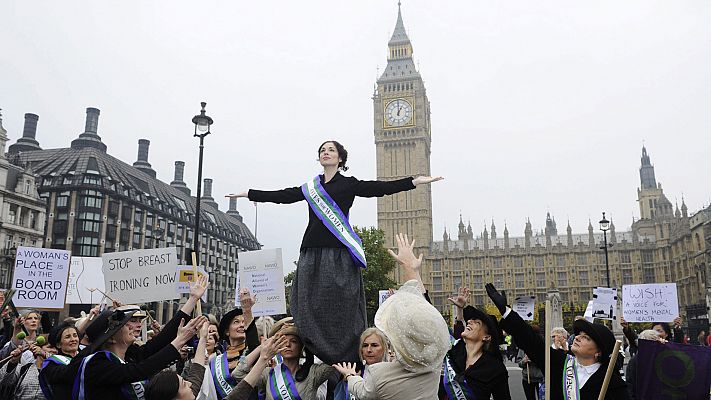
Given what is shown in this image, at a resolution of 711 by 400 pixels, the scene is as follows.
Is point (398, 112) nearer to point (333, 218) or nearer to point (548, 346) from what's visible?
point (333, 218)

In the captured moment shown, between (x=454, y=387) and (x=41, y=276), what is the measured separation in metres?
7.20

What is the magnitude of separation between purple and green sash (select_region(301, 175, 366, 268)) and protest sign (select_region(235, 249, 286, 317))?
6.20 meters

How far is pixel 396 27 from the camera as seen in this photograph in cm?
10325

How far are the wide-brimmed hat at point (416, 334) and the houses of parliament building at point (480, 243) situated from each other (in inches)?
3224

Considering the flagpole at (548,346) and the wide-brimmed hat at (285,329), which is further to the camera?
the flagpole at (548,346)

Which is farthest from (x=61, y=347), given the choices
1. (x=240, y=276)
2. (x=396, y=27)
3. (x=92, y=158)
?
(x=396, y=27)

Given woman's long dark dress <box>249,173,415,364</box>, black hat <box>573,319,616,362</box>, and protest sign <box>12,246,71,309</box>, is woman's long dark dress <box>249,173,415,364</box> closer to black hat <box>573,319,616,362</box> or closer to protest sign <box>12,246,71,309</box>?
black hat <box>573,319,616,362</box>

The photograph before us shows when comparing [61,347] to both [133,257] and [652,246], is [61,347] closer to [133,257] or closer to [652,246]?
[133,257]

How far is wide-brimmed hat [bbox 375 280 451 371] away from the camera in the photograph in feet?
11.1

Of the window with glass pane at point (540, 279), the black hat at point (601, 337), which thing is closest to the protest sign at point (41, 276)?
the black hat at point (601, 337)

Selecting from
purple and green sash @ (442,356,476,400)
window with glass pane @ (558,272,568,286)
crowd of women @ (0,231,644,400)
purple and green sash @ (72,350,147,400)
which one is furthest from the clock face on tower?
purple and green sash @ (72,350,147,400)

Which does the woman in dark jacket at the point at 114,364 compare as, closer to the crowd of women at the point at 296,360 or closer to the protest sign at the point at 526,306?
the crowd of women at the point at 296,360

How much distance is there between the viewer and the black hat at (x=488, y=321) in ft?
16.9

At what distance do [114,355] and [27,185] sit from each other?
2226 inches
